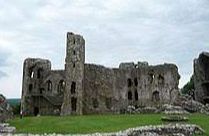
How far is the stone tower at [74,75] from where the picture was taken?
224 ft

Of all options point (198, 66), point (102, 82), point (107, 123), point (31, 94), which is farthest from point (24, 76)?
point (107, 123)

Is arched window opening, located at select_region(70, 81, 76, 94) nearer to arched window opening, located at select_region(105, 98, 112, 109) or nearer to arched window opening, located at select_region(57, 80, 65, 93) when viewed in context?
arched window opening, located at select_region(105, 98, 112, 109)

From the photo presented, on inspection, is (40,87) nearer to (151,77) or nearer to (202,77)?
(151,77)

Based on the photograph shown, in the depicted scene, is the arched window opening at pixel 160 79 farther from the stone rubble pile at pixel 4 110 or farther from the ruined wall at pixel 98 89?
the stone rubble pile at pixel 4 110

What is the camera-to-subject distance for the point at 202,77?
8306cm

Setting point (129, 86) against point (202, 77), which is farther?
point (202, 77)

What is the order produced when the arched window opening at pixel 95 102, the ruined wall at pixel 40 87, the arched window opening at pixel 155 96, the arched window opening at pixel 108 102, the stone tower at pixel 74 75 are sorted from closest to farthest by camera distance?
the stone tower at pixel 74 75 < the arched window opening at pixel 95 102 < the arched window opening at pixel 108 102 < the arched window opening at pixel 155 96 < the ruined wall at pixel 40 87

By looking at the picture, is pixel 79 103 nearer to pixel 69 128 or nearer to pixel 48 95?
pixel 48 95

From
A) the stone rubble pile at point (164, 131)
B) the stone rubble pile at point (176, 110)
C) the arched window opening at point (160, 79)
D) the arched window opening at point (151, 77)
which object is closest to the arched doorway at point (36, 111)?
the arched window opening at point (151, 77)

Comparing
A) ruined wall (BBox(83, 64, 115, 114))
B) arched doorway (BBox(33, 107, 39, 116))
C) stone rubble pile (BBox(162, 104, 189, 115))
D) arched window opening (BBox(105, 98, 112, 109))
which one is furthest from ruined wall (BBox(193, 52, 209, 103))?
arched doorway (BBox(33, 107, 39, 116))

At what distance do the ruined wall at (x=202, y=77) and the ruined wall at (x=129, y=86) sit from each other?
6109mm

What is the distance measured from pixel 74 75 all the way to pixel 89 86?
5.58 meters

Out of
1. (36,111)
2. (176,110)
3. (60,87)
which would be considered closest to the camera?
(176,110)

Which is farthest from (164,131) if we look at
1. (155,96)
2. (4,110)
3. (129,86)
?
(129,86)
